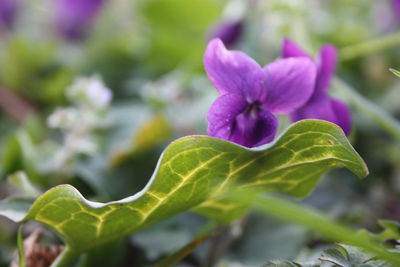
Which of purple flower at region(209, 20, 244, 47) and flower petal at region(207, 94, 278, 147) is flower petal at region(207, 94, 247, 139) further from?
purple flower at region(209, 20, 244, 47)

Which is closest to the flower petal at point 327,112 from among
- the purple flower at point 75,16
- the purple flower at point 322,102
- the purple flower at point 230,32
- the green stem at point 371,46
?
the purple flower at point 322,102

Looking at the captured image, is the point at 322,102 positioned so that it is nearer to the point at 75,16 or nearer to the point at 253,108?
the point at 253,108

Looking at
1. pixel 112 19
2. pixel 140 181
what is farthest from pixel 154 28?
pixel 140 181

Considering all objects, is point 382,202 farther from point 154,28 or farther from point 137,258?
point 154,28

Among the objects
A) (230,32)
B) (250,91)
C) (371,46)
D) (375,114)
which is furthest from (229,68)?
(230,32)

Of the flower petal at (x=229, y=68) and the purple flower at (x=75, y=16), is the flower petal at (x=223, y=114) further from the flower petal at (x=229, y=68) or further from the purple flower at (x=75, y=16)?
the purple flower at (x=75, y=16)
